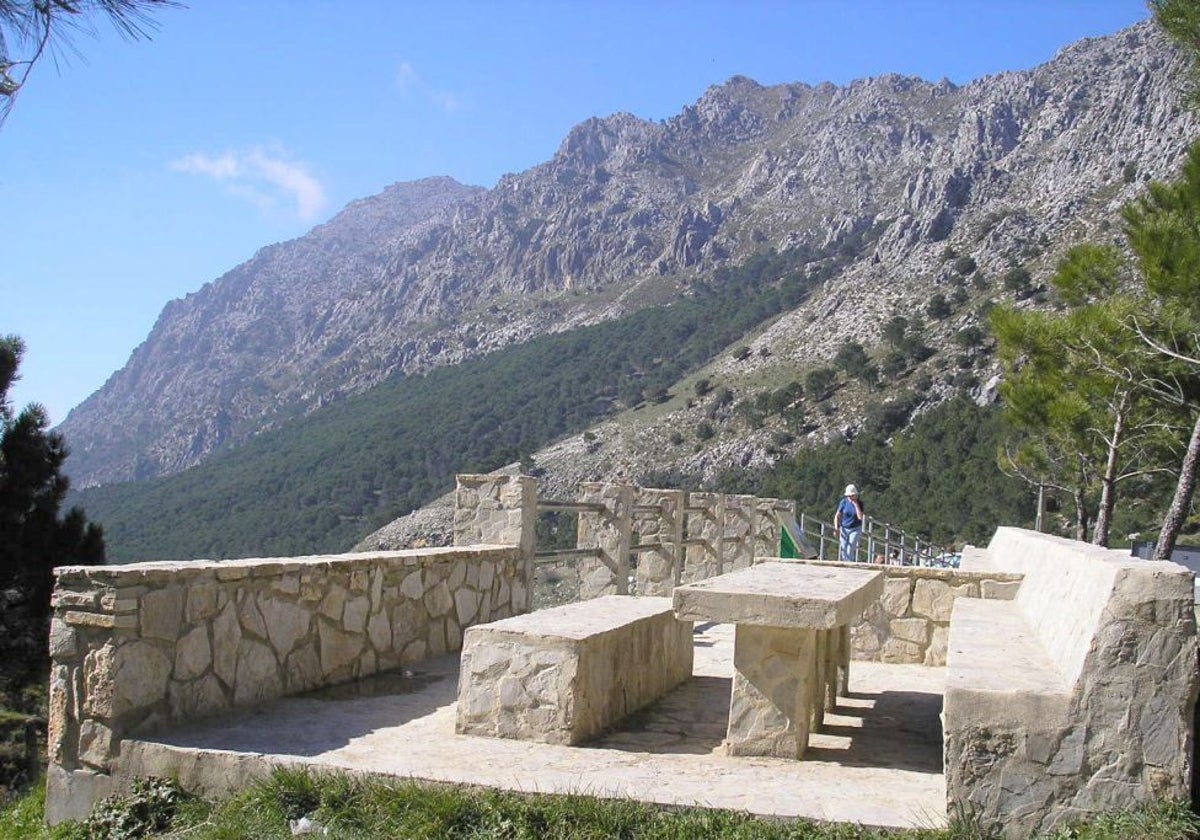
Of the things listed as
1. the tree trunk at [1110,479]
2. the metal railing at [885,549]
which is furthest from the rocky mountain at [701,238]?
the tree trunk at [1110,479]

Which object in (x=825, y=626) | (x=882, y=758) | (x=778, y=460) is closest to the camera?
(x=825, y=626)

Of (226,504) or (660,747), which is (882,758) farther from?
(226,504)

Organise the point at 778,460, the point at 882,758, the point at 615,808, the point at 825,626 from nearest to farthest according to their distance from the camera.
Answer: the point at 615,808 → the point at 825,626 → the point at 882,758 → the point at 778,460

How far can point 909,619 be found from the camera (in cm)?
798

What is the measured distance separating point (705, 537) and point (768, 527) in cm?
209

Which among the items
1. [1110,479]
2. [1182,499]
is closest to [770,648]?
[1182,499]

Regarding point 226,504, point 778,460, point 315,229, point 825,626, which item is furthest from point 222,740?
point 315,229

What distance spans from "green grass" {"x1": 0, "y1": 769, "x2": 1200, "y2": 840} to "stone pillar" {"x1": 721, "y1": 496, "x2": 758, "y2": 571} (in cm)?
960

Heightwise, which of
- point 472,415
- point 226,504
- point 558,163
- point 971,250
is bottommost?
point 226,504

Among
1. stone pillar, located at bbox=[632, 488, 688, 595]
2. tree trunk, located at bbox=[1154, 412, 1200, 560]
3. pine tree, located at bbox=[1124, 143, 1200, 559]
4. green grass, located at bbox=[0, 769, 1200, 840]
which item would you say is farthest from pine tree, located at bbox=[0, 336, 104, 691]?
pine tree, located at bbox=[1124, 143, 1200, 559]

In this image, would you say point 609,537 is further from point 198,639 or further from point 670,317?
point 670,317

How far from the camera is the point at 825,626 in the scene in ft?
14.7

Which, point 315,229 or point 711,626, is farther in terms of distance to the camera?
point 315,229

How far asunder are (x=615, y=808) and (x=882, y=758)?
162 centimetres
